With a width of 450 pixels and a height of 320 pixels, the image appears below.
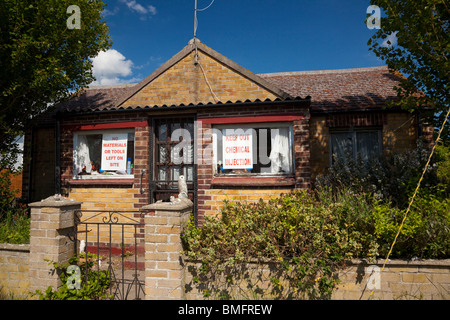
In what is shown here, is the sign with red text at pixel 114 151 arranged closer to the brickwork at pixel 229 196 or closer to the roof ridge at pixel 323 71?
the brickwork at pixel 229 196

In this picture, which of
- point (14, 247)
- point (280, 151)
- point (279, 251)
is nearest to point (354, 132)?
point (280, 151)

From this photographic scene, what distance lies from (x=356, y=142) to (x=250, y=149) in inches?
128

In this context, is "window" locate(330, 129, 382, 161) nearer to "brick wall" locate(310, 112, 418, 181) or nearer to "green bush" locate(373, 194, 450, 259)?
"brick wall" locate(310, 112, 418, 181)

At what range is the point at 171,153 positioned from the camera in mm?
6559

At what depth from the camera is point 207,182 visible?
6.18 metres

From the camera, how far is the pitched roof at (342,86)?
292 inches

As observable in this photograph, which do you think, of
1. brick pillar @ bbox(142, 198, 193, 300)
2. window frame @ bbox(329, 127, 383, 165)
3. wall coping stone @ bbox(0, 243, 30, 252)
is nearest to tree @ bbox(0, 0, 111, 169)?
wall coping stone @ bbox(0, 243, 30, 252)

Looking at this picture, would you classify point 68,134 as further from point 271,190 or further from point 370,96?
point 370,96

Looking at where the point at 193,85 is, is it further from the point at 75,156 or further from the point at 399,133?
the point at 399,133

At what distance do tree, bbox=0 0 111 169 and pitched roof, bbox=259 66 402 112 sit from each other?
588 centimetres

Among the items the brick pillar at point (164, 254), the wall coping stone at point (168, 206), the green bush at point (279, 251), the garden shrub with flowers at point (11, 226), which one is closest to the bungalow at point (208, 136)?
the garden shrub with flowers at point (11, 226)

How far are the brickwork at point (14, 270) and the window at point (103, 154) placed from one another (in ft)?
9.33
